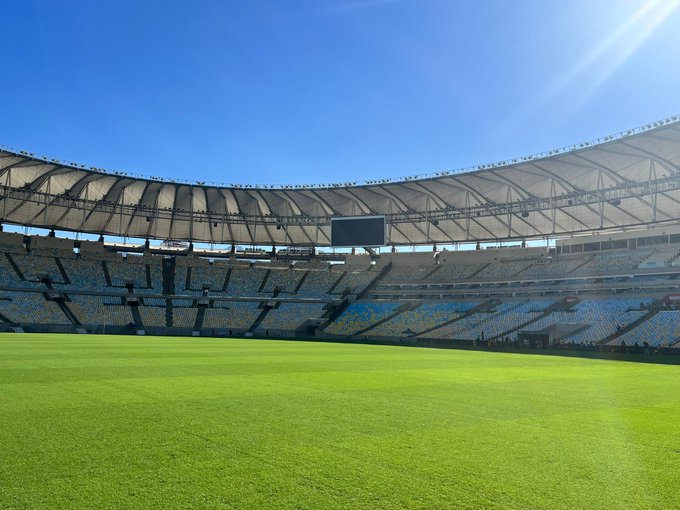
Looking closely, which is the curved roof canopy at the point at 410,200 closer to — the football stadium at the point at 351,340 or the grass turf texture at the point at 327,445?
the football stadium at the point at 351,340

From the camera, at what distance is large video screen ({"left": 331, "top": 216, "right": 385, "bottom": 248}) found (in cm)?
5753

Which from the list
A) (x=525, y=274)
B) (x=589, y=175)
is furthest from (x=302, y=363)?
(x=525, y=274)

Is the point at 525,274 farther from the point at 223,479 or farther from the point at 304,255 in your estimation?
the point at 223,479

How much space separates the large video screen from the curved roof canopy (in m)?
2.10

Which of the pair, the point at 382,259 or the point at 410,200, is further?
the point at 382,259

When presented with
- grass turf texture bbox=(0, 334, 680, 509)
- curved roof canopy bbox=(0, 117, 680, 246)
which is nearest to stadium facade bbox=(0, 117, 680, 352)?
curved roof canopy bbox=(0, 117, 680, 246)

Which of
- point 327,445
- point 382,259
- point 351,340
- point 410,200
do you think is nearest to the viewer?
point 327,445

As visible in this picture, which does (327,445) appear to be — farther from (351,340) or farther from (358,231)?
(358,231)

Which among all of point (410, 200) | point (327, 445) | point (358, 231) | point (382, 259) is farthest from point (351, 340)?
point (327, 445)

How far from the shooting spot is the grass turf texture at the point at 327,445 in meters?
5.45

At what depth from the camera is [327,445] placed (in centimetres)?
752

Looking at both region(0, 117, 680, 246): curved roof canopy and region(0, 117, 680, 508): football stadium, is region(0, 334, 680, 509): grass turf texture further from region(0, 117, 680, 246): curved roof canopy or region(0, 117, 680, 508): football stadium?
region(0, 117, 680, 246): curved roof canopy

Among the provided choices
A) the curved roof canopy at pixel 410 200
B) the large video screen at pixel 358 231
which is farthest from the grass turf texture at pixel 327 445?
the large video screen at pixel 358 231

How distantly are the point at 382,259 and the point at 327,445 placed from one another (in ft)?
206
